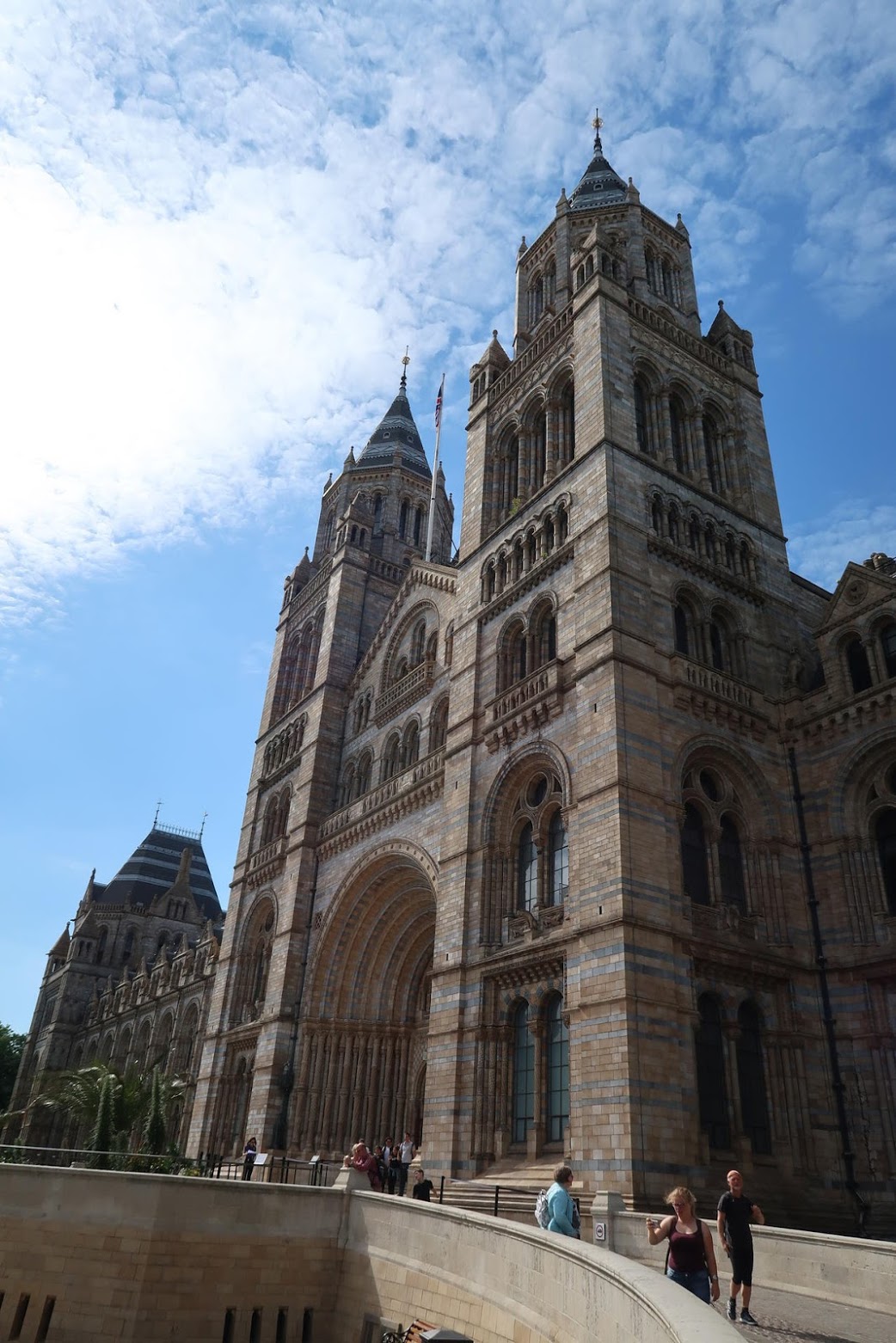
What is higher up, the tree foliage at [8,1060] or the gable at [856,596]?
the gable at [856,596]

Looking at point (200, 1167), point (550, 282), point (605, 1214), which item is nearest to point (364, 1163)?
point (605, 1214)

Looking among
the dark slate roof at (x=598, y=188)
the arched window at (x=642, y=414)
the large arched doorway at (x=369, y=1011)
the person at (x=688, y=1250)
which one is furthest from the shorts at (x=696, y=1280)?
the dark slate roof at (x=598, y=188)

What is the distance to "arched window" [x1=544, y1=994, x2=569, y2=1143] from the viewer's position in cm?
1948

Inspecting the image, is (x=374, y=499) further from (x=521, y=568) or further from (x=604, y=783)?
(x=604, y=783)

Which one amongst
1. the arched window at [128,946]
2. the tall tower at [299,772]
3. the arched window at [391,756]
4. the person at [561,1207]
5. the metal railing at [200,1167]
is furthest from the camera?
the arched window at [128,946]

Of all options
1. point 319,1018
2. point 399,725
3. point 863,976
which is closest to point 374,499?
point 399,725

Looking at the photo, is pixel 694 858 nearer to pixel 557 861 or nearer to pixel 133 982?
pixel 557 861

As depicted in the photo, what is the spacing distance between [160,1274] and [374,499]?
117 ft

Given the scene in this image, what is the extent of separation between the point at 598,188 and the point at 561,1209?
34.8 metres

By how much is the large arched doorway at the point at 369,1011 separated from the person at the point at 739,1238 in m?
17.8

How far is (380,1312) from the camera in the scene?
15.4 metres

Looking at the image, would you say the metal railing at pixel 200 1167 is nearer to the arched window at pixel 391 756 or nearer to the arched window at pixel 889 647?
the arched window at pixel 391 756

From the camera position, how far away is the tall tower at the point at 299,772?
1268 inches

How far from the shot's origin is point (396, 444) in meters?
48.9
